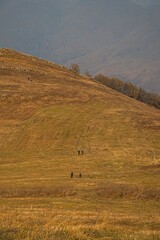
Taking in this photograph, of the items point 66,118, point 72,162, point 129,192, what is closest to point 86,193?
point 129,192

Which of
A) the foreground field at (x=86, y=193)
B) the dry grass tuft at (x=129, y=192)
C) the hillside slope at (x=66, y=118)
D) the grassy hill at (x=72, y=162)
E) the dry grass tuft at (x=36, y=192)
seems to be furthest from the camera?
the hillside slope at (x=66, y=118)

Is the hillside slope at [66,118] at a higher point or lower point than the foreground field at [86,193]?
higher

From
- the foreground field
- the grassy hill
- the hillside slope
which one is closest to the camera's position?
the grassy hill

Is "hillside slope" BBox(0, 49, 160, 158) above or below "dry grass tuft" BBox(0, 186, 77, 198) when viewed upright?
above

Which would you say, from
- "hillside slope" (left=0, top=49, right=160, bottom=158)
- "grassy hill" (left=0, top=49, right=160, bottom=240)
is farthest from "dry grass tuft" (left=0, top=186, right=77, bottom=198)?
"hillside slope" (left=0, top=49, right=160, bottom=158)

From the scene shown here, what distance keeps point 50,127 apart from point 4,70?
5096 centimetres

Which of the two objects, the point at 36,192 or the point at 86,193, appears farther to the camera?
the point at 36,192

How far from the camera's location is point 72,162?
59.6m

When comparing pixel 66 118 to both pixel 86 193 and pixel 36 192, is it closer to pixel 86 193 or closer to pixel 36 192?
pixel 36 192

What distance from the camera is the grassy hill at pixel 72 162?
2244 cm

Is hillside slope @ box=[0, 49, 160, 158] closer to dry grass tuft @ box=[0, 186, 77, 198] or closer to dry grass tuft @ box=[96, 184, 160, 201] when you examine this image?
dry grass tuft @ box=[96, 184, 160, 201]

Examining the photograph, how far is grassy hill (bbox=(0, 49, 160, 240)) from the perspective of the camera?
22.4 meters

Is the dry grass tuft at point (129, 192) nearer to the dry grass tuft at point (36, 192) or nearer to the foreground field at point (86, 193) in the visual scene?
the foreground field at point (86, 193)

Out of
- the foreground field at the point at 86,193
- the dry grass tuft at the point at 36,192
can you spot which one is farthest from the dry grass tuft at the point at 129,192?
the dry grass tuft at the point at 36,192
